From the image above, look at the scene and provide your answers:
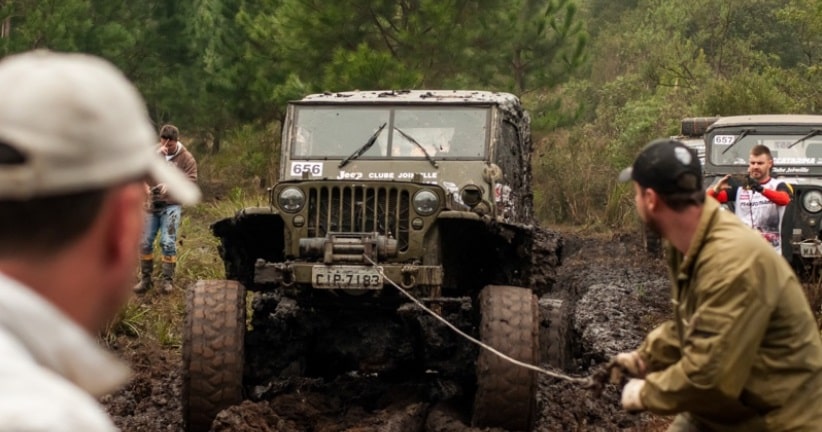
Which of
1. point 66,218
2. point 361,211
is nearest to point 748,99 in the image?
point 361,211

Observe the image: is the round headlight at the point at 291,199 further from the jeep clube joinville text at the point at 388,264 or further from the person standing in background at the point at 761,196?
the person standing in background at the point at 761,196

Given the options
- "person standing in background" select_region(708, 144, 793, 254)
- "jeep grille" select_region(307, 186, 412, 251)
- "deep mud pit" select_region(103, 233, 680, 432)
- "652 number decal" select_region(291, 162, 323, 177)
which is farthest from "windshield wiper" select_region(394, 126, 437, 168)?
"person standing in background" select_region(708, 144, 793, 254)

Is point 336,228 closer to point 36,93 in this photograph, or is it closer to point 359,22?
point 36,93

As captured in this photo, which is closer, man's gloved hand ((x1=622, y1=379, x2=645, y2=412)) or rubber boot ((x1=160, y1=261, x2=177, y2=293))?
man's gloved hand ((x1=622, y1=379, x2=645, y2=412))

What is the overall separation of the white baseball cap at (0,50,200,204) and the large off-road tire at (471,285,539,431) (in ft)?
19.3

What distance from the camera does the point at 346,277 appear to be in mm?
7668

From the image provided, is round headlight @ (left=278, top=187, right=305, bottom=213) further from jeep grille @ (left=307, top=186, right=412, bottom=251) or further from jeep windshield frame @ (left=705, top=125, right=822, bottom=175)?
jeep windshield frame @ (left=705, top=125, right=822, bottom=175)

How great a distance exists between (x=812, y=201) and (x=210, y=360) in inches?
286

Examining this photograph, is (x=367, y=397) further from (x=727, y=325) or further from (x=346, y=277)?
(x=727, y=325)

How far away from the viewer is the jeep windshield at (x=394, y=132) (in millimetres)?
9125

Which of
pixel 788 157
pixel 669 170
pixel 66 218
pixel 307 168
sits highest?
Result: pixel 788 157

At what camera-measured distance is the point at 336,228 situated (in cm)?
812

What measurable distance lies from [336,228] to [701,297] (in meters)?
4.78

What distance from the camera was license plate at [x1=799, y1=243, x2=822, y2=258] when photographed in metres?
12.2
